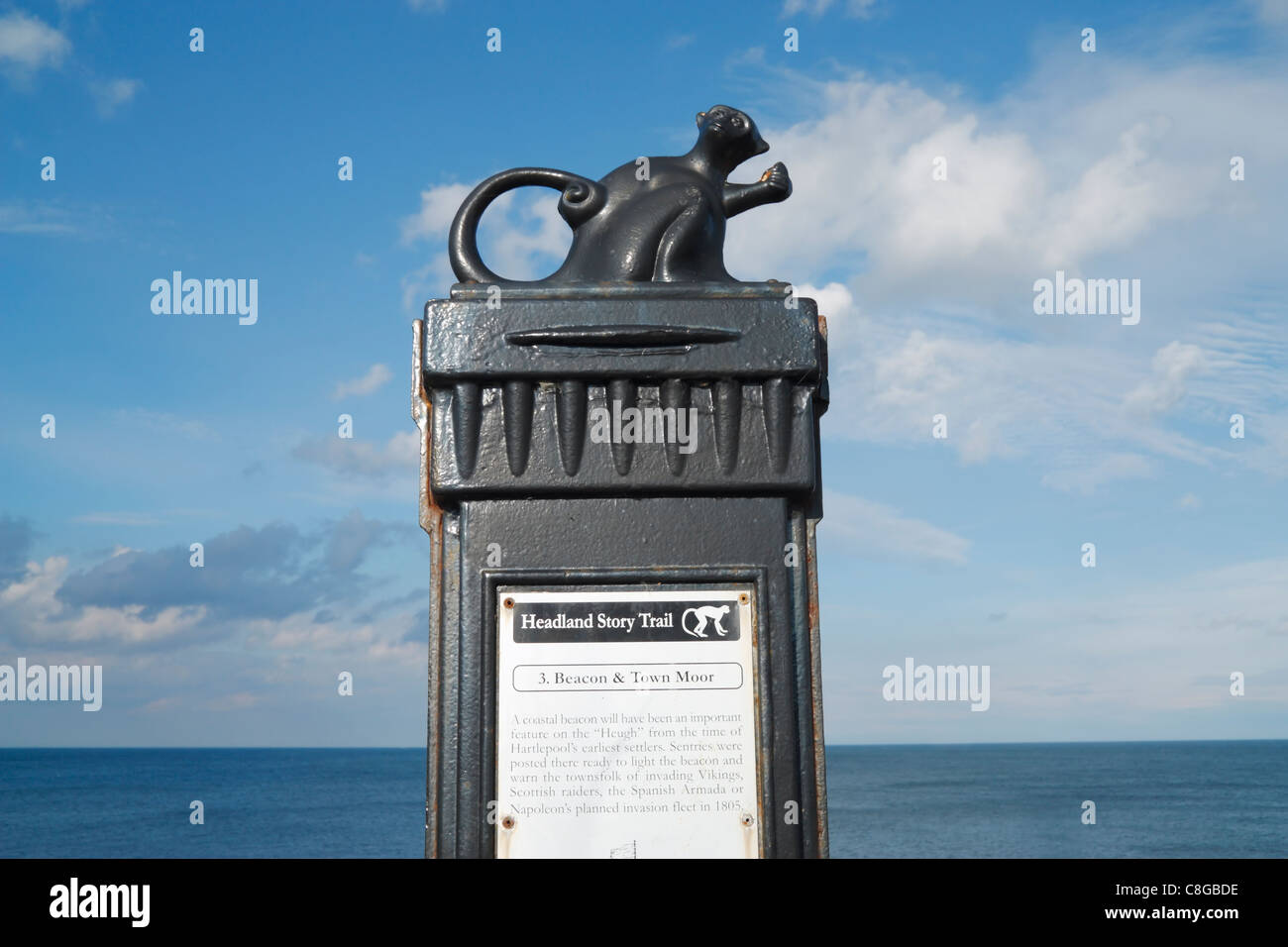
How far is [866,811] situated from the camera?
51875 mm

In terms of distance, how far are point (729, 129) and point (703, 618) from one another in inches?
47.5

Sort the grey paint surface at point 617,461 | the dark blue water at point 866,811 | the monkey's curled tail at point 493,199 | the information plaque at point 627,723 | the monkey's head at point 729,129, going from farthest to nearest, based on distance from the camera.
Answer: the dark blue water at point 866,811, the monkey's head at point 729,129, the monkey's curled tail at point 493,199, the grey paint surface at point 617,461, the information plaque at point 627,723

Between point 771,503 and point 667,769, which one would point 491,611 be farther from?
point 771,503

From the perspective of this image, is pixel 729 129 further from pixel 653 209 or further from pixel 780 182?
pixel 653 209

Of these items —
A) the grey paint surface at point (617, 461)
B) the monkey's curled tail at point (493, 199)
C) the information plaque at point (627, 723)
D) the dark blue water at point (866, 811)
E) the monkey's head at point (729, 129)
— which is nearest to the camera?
the information plaque at point (627, 723)

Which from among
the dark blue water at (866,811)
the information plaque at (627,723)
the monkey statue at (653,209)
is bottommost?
the dark blue water at (866,811)

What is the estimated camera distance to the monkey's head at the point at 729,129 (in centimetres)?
269

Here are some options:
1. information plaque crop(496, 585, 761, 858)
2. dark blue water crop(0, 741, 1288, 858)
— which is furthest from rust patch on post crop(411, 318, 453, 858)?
dark blue water crop(0, 741, 1288, 858)

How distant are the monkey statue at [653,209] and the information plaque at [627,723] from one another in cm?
74

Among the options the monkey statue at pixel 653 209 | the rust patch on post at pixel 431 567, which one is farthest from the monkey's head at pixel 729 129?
the rust patch on post at pixel 431 567

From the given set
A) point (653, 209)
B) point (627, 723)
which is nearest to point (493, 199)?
point (653, 209)

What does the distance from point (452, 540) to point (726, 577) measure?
23.1 inches

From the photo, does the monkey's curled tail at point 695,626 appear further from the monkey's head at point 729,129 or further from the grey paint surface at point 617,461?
the monkey's head at point 729,129
